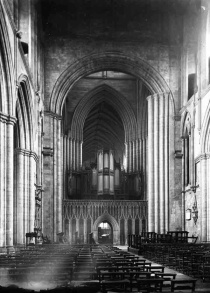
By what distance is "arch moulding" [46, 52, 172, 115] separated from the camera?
128ft

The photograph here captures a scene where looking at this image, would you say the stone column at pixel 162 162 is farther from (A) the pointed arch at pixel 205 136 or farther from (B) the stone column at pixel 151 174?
(A) the pointed arch at pixel 205 136

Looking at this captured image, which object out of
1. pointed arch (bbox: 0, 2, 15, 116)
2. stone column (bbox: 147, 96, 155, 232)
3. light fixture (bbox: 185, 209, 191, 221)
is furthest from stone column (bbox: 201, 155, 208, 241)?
pointed arch (bbox: 0, 2, 15, 116)

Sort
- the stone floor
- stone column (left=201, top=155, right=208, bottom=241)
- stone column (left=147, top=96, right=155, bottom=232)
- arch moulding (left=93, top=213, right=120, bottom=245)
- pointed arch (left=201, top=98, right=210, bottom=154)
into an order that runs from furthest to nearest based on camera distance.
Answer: arch moulding (left=93, top=213, right=120, bottom=245) < stone column (left=147, top=96, right=155, bottom=232) < pointed arch (left=201, top=98, right=210, bottom=154) < stone column (left=201, top=155, right=208, bottom=241) < the stone floor

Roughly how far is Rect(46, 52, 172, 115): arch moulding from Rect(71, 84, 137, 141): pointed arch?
8905 millimetres

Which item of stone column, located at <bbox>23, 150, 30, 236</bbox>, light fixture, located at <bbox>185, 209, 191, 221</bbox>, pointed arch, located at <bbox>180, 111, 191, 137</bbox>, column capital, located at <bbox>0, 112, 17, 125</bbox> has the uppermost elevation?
pointed arch, located at <bbox>180, 111, 191, 137</bbox>

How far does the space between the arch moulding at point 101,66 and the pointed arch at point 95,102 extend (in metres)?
8.91

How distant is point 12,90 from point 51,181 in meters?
16.2

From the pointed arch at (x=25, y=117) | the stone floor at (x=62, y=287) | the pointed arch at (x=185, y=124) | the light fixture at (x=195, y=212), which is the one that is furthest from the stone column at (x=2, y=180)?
the pointed arch at (x=185, y=124)

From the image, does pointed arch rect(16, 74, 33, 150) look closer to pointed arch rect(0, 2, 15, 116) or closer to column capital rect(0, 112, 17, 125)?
pointed arch rect(0, 2, 15, 116)

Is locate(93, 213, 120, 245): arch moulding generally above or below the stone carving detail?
below

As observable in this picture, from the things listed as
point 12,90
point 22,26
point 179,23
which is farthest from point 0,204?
point 179,23

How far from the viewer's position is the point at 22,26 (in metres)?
29.5

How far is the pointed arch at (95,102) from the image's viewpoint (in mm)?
48531

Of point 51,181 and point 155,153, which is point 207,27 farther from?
point 51,181
